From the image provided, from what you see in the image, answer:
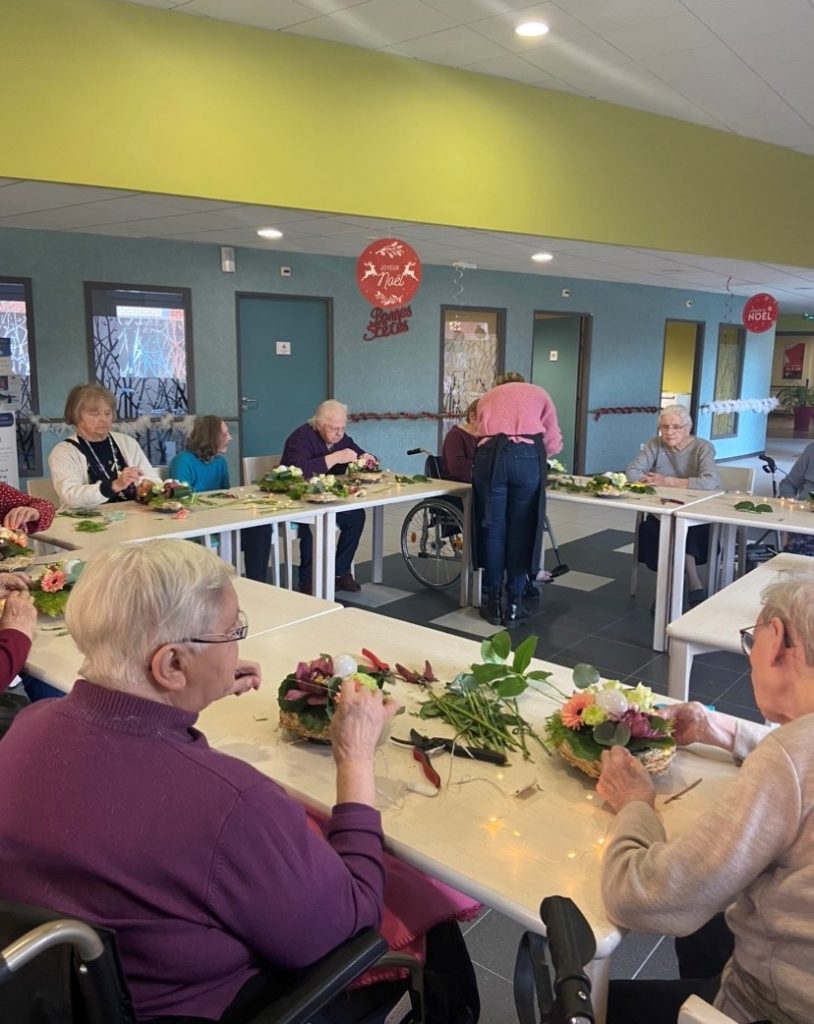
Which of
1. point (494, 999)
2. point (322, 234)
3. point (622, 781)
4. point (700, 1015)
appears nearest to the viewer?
point (700, 1015)

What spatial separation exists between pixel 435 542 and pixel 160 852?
4.77 metres

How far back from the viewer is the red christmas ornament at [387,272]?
16.6ft

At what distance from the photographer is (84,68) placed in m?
3.69

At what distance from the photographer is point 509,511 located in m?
4.83

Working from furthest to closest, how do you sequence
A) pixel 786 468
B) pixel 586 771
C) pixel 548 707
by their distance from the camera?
pixel 786 468 < pixel 548 707 < pixel 586 771

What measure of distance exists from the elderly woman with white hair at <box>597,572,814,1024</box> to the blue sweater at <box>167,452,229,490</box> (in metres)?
4.03

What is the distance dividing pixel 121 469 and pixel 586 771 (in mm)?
3510

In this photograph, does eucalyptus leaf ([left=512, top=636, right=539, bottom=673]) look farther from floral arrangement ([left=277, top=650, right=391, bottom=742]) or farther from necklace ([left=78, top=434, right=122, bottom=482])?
necklace ([left=78, top=434, right=122, bottom=482])

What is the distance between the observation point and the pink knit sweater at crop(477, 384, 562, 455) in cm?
466

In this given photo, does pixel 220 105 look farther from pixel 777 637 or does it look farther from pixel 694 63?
pixel 777 637

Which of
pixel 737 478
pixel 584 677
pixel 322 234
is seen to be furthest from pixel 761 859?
pixel 322 234

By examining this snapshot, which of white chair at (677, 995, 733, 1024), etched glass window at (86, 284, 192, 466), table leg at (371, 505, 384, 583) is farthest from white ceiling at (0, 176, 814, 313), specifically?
white chair at (677, 995, 733, 1024)


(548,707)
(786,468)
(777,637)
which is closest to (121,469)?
(548,707)

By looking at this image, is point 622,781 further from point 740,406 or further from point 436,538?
point 740,406
